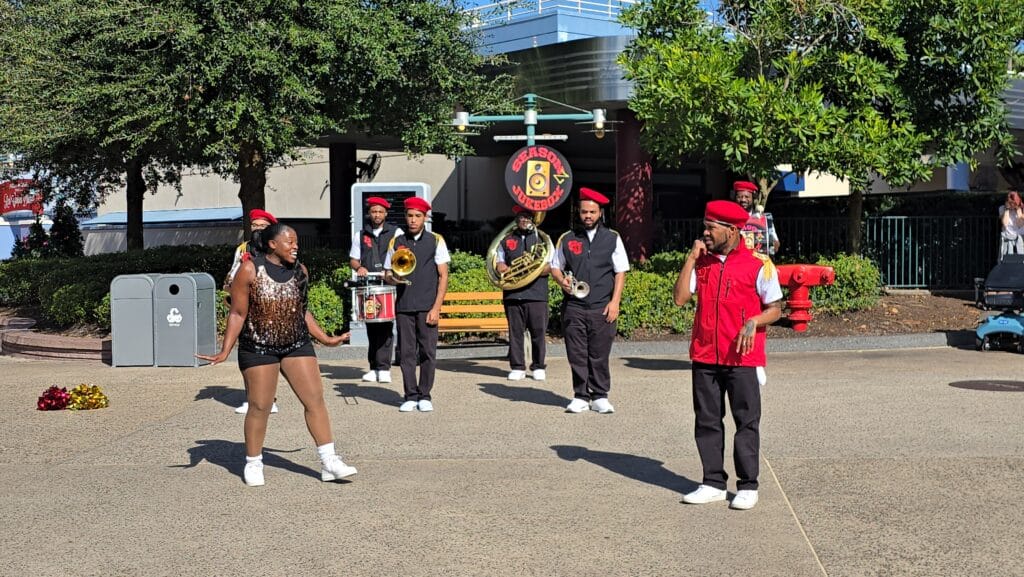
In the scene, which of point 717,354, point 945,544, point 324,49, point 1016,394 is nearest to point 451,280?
point 324,49

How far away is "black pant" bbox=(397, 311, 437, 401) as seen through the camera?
9672 millimetres

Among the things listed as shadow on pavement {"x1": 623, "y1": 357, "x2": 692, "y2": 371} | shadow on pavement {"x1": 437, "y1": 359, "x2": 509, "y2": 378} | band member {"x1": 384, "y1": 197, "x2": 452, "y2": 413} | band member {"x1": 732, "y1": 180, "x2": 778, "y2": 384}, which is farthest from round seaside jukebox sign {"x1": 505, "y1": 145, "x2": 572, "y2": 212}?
band member {"x1": 384, "y1": 197, "x2": 452, "y2": 413}

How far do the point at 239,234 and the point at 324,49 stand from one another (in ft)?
83.4

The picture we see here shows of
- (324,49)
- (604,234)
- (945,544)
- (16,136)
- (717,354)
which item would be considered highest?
(324,49)

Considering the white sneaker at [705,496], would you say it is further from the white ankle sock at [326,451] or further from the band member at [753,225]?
the band member at [753,225]

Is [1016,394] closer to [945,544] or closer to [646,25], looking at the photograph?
[945,544]

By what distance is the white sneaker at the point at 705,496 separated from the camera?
6.44 metres

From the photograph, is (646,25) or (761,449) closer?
(761,449)

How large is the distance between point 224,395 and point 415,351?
243 cm

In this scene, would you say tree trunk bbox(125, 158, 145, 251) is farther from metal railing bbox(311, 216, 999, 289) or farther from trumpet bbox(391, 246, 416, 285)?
trumpet bbox(391, 246, 416, 285)

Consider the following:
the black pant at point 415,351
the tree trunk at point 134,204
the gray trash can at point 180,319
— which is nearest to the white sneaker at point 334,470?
the black pant at point 415,351

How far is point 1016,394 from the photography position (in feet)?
33.9

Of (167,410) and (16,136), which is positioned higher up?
(16,136)

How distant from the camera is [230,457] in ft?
26.5
